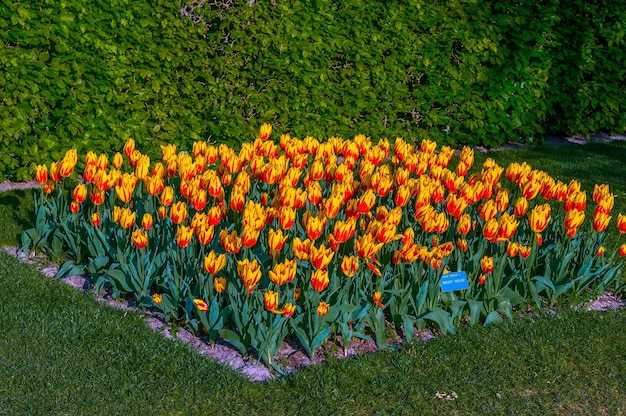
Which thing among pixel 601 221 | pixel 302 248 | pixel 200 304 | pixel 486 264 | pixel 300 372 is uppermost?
pixel 601 221

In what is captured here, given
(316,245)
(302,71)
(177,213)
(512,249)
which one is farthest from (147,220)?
(302,71)

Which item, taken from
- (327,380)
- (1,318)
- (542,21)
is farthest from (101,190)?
(542,21)

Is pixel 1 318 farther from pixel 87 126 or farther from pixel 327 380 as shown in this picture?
pixel 87 126

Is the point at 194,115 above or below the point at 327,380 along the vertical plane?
above

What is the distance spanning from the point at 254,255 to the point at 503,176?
13.6 feet

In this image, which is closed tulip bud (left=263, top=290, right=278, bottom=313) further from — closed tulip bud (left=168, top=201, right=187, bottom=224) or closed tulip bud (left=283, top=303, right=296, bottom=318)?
closed tulip bud (left=168, top=201, right=187, bottom=224)

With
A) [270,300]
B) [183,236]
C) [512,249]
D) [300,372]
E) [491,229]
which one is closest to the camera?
[270,300]

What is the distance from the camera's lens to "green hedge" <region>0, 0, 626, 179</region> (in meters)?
7.06

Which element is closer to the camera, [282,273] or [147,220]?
[282,273]

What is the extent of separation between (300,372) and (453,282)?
1055 millimetres

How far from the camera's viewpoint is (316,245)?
508 centimetres

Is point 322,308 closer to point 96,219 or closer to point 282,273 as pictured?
point 282,273

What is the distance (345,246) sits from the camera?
5.00 metres

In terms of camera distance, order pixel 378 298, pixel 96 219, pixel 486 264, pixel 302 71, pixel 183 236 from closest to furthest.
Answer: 1. pixel 183 236
2. pixel 378 298
3. pixel 486 264
4. pixel 96 219
5. pixel 302 71
